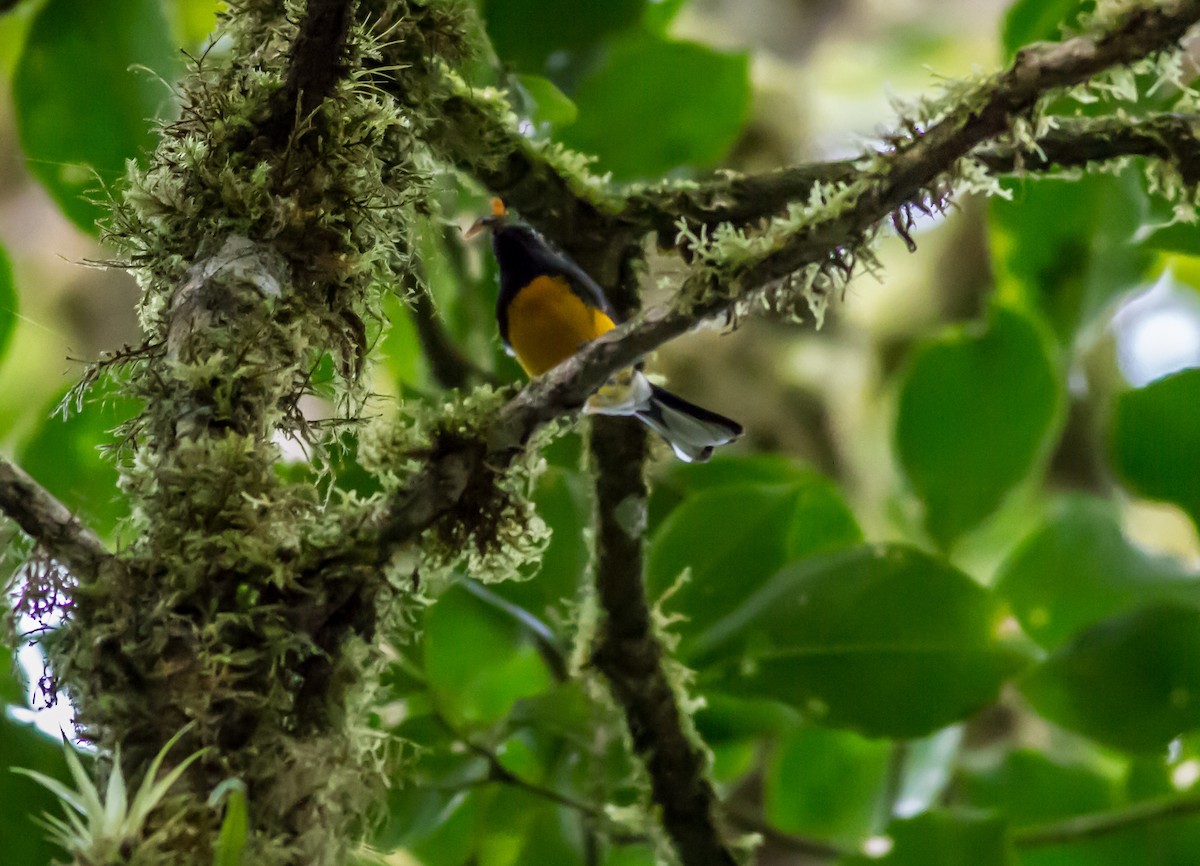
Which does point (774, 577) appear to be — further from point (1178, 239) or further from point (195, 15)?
point (195, 15)

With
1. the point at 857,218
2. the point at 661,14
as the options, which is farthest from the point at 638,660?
the point at 661,14

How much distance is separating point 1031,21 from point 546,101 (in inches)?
23.5

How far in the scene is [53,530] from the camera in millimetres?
658

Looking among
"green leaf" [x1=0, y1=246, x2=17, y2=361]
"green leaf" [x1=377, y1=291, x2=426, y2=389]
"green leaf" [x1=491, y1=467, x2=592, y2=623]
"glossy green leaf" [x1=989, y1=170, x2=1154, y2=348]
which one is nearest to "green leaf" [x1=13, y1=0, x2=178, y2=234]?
"green leaf" [x1=0, y1=246, x2=17, y2=361]

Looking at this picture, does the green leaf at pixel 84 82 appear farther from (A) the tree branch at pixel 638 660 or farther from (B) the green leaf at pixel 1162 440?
(B) the green leaf at pixel 1162 440

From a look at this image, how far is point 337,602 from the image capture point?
70cm

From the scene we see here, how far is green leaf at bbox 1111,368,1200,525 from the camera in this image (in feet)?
4.38

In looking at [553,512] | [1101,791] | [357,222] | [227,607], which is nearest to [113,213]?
[357,222]

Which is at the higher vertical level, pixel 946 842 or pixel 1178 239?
pixel 1178 239

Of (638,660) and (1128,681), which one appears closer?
(638,660)

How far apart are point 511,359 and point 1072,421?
4.93 ft

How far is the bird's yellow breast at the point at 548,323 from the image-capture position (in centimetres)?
128

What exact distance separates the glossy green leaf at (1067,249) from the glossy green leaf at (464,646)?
877 millimetres

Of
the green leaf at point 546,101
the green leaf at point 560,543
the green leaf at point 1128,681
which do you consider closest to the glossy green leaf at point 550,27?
the green leaf at point 546,101
